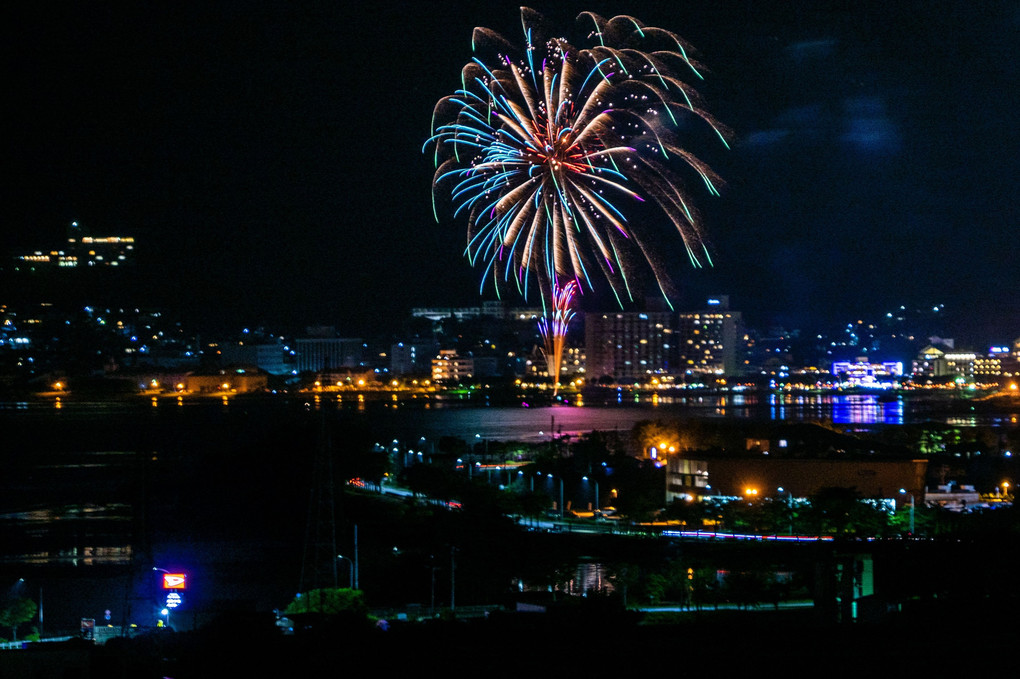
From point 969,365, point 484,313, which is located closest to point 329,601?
point 969,365

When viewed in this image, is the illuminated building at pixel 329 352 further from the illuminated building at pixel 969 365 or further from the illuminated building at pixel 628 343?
the illuminated building at pixel 969 365

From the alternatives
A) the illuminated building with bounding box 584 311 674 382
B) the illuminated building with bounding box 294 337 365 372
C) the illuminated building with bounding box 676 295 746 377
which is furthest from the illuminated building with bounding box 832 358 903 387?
the illuminated building with bounding box 294 337 365 372

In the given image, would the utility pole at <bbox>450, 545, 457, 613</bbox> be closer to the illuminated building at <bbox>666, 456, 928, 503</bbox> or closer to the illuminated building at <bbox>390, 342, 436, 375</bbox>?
the illuminated building at <bbox>666, 456, 928, 503</bbox>

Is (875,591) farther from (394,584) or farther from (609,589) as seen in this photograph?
(394,584)

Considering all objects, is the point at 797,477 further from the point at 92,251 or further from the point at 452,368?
the point at 92,251

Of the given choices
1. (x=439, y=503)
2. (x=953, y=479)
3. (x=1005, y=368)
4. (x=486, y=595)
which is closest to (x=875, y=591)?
(x=486, y=595)

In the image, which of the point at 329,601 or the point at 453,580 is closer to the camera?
the point at 329,601

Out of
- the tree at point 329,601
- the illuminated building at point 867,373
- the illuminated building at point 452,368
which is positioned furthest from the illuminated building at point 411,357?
the tree at point 329,601
